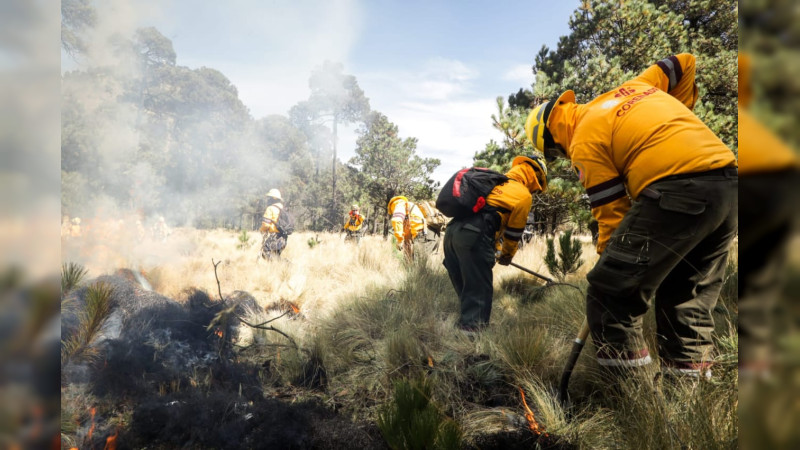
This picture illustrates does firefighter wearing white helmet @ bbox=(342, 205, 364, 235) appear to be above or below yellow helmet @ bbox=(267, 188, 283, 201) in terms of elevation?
below

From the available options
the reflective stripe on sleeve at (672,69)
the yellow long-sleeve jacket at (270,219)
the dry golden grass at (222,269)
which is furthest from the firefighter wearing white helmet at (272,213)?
the reflective stripe on sleeve at (672,69)

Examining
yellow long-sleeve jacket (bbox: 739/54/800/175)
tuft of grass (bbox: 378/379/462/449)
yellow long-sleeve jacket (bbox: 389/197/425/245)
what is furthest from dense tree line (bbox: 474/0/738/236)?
yellow long-sleeve jacket (bbox: 739/54/800/175)

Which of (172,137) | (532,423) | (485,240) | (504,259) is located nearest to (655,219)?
(532,423)

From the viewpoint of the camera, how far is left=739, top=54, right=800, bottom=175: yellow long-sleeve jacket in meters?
0.17

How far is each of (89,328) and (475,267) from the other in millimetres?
2981

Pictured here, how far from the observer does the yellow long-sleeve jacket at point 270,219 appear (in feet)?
19.1

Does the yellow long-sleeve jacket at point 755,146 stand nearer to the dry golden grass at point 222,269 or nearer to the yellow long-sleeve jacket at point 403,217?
the dry golden grass at point 222,269

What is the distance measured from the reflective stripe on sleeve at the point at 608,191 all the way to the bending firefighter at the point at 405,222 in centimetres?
450

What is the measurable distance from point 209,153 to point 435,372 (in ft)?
13.5

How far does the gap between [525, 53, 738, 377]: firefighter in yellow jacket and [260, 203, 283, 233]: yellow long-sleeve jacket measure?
4.57 meters

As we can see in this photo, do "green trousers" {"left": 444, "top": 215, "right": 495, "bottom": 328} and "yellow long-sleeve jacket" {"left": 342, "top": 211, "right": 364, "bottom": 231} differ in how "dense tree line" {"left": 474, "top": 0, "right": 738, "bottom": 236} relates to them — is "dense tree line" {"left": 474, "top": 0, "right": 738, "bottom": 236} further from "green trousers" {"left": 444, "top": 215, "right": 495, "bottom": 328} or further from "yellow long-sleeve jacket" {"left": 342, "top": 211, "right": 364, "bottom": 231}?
"yellow long-sleeve jacket" {"left": 342, "top": 211, "right": 364, "bottom": 231}

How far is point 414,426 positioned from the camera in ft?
4.92

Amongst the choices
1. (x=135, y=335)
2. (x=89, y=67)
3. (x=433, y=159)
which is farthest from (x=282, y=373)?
(x=433, y=159)

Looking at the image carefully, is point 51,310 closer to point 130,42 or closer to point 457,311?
point 457,311
